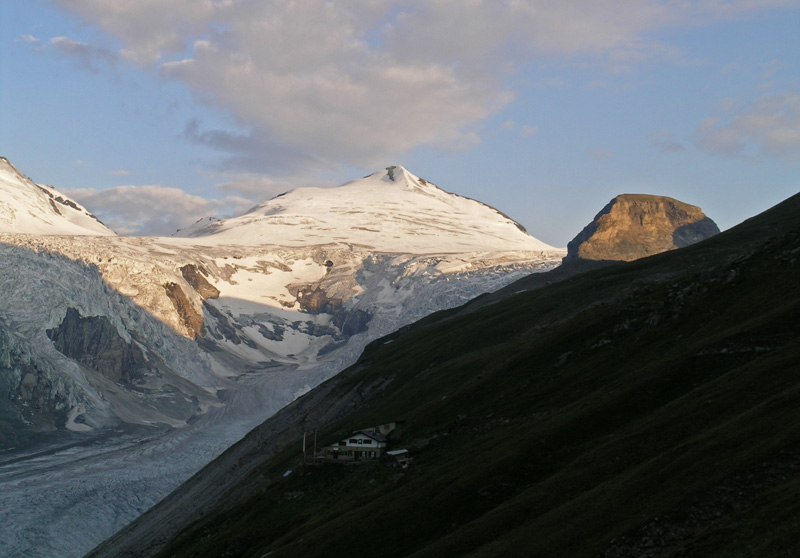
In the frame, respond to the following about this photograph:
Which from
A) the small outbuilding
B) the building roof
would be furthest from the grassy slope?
the building roof

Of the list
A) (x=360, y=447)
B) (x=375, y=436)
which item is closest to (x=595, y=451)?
(x=375, y=436)

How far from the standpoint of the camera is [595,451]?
4703 centimetres

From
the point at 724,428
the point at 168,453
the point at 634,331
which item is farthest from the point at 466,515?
the point at 168,453

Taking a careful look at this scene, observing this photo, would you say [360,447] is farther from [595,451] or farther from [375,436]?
[595,451]

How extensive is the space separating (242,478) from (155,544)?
44.3 feet

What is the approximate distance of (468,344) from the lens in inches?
4341

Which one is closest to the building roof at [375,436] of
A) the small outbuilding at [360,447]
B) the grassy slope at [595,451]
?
the small outbuilding at [360,447]

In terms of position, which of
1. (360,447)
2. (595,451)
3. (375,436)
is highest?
(595,451)

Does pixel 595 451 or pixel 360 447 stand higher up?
pixel 595 451

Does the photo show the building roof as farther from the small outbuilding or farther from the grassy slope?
the grassy slope

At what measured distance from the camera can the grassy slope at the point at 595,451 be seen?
117ft

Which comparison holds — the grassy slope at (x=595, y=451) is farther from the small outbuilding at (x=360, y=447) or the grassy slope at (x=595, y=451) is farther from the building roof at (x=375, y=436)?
the building roof at (x=375, y=436)

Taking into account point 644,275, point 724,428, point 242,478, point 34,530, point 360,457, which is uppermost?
point 644,275

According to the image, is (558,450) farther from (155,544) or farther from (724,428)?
(155,544)
